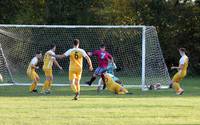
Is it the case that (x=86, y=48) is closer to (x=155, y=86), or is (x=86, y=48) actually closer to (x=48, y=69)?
(x=155, y=86)

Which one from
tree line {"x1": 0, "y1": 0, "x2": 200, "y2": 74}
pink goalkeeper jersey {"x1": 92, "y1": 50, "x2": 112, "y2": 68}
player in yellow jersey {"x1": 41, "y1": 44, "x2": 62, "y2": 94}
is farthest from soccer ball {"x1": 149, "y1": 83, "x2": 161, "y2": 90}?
tree line {"x1": 0, "y1": 0, "x2": 200, "y2": 74}

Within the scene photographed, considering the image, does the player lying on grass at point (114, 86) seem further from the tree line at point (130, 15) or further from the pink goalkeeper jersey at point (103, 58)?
the tree line at point (130, 15)

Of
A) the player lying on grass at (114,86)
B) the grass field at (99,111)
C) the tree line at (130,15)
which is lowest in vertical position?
the player lying on grass at (114,86)

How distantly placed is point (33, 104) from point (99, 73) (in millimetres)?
6821

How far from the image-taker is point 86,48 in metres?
37.6

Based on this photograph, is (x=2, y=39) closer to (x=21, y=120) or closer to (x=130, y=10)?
(x=130, y=10)

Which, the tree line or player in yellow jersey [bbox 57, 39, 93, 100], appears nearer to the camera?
player in yellow jersey [bbox 57, 39, 93, 100]

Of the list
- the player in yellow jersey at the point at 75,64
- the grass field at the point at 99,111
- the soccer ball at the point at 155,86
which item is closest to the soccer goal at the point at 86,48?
the soccer ball at the point at 155,86

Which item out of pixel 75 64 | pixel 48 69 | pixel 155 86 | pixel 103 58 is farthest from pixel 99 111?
pixel 155 86

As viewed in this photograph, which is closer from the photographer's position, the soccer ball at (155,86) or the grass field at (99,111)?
the grass field at (99,111)

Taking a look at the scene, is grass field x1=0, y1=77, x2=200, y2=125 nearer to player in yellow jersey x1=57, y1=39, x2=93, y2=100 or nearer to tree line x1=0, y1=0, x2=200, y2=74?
player in yellow jersey x1=57, y1=39, x2=93, y2=100

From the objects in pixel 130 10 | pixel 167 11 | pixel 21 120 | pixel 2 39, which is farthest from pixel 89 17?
pixel 21 120

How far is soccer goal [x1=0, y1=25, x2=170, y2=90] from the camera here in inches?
1155

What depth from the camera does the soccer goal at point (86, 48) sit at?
96.2ft
